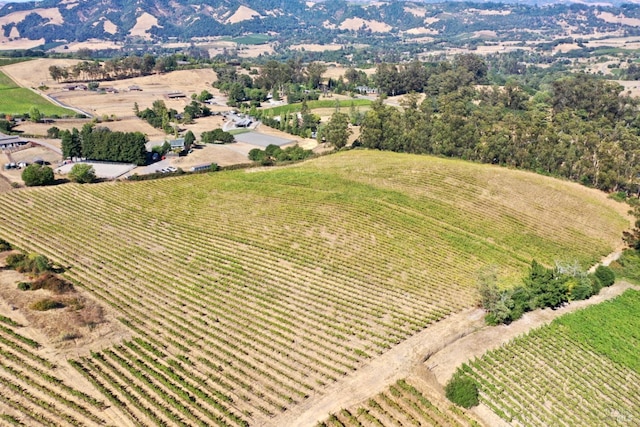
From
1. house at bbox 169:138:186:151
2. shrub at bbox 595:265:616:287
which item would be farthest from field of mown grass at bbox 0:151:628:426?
house at bbox 169:138:186:151

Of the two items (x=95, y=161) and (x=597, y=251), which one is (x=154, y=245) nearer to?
(x=95, y=161)

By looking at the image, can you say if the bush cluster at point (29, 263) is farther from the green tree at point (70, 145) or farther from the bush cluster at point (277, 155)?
the bush cluster at point (277, 155)

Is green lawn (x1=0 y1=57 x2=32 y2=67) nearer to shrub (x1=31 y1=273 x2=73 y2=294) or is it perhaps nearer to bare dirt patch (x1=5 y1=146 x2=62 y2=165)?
bare dirt patch (x1=5 y1=146 x2=62 y2=165)

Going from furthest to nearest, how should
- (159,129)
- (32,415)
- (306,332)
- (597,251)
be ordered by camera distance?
(159,129)
(597,251)
(306,332)
(32,415)

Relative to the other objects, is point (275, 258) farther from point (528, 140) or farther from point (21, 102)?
point (21, 102)

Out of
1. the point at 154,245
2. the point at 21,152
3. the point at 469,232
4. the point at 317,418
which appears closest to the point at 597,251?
the point at 469,232
